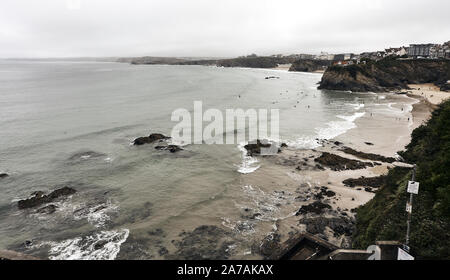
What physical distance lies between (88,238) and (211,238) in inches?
311

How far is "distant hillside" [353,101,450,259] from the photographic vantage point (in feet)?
31.8

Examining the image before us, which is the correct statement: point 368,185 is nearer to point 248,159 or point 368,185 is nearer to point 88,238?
point 248,159

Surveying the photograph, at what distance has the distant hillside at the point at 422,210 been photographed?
9703 mm

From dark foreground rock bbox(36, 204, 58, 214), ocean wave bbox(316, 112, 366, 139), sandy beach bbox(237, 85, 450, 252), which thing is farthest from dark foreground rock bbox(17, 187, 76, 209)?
ocean wave bbox(316, 112, 366, 139)

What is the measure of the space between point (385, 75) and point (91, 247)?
106213mm

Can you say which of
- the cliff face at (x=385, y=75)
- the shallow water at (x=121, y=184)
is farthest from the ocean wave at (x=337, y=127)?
the cliff face at (x=385, y=75)

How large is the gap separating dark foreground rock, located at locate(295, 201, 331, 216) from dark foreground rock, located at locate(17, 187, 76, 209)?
1899 cm

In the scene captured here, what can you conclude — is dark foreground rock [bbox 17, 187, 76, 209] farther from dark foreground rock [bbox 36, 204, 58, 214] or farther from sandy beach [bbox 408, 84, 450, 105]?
sandy beach [bbox 408, 84, 450, 105]

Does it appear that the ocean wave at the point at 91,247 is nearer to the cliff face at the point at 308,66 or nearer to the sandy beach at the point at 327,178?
the sandy beach at the point at 327,178

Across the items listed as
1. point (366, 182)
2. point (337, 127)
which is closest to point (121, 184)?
point (366, 182)

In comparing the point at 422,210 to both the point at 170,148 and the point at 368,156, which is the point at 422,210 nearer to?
the point at 368,156

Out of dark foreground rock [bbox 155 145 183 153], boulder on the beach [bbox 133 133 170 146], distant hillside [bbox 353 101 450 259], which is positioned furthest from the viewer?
boulder on the beach [bbox 133 133 170 146]

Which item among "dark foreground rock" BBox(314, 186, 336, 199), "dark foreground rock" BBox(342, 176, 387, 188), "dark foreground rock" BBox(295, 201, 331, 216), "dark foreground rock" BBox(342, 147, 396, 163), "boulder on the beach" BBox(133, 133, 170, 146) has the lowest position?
"dark foreground rock" BBox(295, 201, 331, 216)
